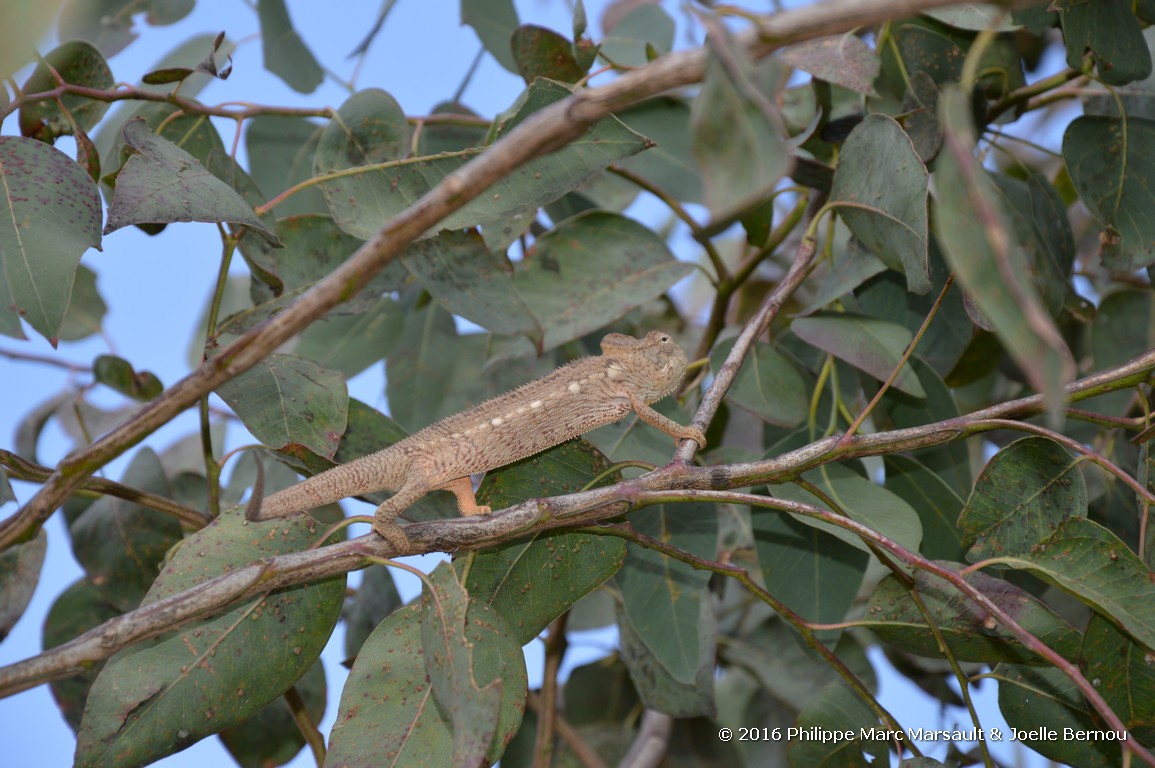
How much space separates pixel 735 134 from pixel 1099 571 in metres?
0.91

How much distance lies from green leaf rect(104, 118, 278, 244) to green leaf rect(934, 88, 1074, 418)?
3.12 feet

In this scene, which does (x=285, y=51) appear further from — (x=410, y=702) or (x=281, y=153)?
(x=410, y=702)

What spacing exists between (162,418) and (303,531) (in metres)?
0.54

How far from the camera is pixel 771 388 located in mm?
1800

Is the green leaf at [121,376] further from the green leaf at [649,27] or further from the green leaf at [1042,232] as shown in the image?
the green leaf at [1042,232]

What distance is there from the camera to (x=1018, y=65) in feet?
6.41

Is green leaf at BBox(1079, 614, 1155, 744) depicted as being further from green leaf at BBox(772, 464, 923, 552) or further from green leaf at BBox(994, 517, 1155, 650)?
green leaf at BBox(772, 464, 923, 552)

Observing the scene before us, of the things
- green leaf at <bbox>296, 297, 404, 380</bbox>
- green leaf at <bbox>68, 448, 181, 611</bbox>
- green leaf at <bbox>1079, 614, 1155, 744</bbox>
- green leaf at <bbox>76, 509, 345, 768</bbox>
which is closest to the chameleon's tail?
green leaf at <bbox>76, 509, 345, 768</bbox>

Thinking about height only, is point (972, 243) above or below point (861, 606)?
above

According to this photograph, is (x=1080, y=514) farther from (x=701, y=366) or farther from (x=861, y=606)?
(x=861, y=606)

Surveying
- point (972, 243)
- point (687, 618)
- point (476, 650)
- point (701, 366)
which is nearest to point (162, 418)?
point (476, 650)

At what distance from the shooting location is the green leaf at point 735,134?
716mm

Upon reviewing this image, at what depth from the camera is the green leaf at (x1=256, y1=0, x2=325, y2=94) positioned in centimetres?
224

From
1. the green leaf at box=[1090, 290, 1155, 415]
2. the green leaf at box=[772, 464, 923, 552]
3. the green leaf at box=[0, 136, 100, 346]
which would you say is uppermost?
the green leaf at box=[0, 136, 100, 346]
